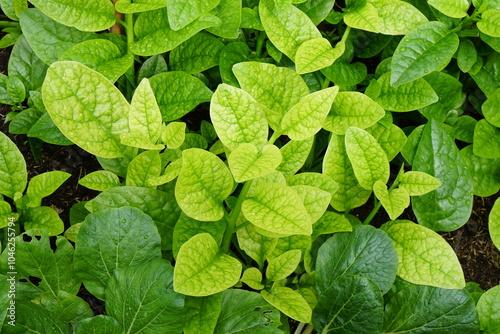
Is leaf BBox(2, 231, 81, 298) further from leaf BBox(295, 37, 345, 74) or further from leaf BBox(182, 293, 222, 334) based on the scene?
leaf BBox(295, 37, 345, 74)

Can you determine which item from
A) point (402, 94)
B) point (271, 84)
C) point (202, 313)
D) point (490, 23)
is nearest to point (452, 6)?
point (490, 23)

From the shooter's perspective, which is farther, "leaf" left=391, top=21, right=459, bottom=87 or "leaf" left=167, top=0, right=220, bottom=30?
"leaf" left=391, top=21, right=459, bottom=87

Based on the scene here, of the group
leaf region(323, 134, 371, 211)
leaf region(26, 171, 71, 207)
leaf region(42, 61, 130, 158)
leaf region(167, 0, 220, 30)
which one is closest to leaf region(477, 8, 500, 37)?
leaf region(323, 134, 371, 211)

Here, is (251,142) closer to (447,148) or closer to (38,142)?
(447,148)

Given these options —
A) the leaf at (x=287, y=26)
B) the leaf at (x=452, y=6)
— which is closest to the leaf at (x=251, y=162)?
the leaf at (x=287, y=26)

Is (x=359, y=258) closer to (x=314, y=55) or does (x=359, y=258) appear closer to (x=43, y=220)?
(x=314, y=55)

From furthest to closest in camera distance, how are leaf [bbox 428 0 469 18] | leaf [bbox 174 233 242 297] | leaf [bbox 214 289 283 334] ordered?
leaf [bbox 428 0 469 18] < leaf [bbox 214 289 283 334] < leaf [bbox 174 233 242 297]

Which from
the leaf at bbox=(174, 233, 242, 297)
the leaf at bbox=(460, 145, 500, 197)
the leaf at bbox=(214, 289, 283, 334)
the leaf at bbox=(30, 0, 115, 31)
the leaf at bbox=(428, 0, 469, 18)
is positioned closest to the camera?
the leaf at bbox=(174, 233, 242, 297)
